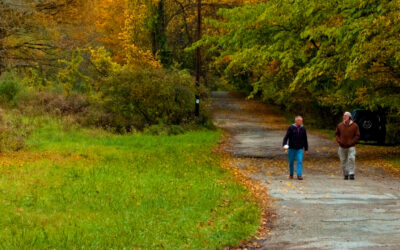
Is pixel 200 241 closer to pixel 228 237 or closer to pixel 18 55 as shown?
pixel 228 237

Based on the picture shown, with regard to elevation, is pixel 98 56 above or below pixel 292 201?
above

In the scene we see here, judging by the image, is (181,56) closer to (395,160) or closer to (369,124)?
(369,124)

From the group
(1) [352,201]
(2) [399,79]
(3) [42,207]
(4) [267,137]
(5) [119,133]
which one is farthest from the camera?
(4) [267,137]

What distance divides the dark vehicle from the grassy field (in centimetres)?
819

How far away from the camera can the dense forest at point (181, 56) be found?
1705cm

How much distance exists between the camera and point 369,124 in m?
24.5

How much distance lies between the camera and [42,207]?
1000 cm

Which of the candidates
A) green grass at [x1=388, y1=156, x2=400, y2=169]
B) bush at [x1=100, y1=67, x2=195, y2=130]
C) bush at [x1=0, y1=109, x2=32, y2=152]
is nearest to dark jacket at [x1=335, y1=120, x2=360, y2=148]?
green grass at [x1=388, y1=156, x2=400, y2=169]

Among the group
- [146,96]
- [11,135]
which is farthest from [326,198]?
[146,96]

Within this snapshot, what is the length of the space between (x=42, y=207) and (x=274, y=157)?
12.5m

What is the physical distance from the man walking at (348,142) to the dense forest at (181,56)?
1.47 meters

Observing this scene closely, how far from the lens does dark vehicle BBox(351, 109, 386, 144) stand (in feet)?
80.1

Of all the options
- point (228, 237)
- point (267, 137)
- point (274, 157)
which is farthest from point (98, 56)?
point (228, 237)

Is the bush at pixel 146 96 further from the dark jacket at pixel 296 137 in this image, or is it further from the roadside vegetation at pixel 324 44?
the dark jacket at pixel 296 137
